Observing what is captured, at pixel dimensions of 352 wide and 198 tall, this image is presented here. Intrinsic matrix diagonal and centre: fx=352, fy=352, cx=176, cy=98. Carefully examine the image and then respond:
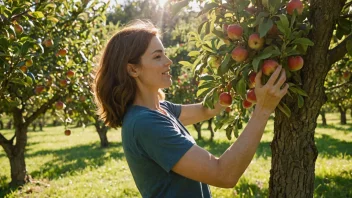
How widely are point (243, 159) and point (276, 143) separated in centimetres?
61

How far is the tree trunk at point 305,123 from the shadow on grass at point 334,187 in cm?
312

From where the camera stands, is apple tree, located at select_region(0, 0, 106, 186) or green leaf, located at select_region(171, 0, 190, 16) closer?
green leaf, located at select_region(171, 0, 190, 16)

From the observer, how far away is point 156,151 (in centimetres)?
175

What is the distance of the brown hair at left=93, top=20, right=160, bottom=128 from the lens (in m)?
2.10

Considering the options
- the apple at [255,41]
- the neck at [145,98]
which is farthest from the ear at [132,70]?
the apple at [255,41]

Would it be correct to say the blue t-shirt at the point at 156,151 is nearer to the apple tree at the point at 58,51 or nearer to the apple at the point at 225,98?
the apple at the point at 225,98

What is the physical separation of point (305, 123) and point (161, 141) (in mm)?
886

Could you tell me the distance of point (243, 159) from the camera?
1653mm

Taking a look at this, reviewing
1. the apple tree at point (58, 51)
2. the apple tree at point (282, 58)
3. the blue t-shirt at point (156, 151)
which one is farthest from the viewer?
the apple tree at point (58, 51)

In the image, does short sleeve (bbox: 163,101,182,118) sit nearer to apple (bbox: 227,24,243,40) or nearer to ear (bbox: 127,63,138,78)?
ear (bbox: 127,63,138,78)

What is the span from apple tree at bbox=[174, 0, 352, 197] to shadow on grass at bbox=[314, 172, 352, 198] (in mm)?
3181

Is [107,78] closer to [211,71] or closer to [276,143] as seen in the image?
[211,71]

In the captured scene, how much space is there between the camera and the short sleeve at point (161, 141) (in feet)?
5.64

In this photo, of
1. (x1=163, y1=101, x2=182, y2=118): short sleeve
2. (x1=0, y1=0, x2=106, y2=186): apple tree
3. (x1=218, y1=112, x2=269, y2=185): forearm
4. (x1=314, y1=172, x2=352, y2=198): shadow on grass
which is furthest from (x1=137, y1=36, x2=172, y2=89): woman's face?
(x1=314, y1=172, x2=352, y2=198): shadow on grass
